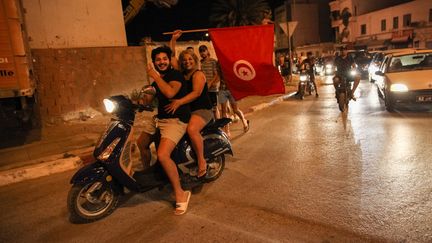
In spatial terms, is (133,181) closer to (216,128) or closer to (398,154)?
(216,128)

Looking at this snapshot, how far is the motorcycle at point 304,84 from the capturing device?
46.2 feet

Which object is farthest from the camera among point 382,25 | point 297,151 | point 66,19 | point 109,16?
point 382,25

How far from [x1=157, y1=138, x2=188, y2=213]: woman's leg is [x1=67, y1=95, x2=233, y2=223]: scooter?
253 millimetres

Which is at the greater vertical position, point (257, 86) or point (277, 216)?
point (257, 86)

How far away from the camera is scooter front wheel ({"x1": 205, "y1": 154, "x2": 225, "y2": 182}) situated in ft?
17.1

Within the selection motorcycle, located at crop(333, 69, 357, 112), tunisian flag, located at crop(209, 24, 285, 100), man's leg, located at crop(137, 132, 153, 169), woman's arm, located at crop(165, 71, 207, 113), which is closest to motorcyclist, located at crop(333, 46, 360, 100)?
motorcycle, located at crop(333, 69, 357, 112)

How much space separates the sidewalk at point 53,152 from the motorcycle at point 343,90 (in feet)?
9.52

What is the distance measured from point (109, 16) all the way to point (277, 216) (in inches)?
370

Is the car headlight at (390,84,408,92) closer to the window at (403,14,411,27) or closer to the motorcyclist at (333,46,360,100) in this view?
the motorcyclist at (333,46,360,100)

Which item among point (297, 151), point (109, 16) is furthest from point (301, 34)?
point (297, 151)

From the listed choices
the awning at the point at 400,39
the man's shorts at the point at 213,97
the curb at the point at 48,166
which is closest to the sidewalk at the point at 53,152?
the curb at the point at 48,166

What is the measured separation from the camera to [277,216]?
12.9ft

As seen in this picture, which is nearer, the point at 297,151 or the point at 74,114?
the point at 297,151

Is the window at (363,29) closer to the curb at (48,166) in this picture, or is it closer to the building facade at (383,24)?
the building facade at (383,24)
